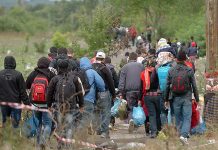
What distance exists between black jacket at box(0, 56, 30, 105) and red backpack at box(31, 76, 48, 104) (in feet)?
0.48

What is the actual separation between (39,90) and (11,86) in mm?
507

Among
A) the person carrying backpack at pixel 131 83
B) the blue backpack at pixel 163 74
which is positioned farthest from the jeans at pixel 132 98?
the blue backpack at pixel 163 74

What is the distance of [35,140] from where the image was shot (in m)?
9.98

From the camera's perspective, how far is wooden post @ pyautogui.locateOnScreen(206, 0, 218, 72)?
15.2 m

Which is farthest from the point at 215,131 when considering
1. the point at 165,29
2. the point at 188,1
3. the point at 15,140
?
the point at 165,29

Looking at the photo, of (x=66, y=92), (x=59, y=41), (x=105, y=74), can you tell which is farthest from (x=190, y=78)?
(x=59, y=41)

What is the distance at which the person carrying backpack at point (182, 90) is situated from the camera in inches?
490

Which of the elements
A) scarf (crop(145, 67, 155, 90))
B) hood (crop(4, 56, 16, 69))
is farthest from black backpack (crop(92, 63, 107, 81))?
hood (crop(4, 56, 16, 69))

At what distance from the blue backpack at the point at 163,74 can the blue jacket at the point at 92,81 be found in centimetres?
113

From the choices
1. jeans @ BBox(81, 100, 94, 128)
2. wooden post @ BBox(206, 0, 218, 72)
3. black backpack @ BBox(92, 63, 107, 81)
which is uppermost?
wooden post @ BBox(206, 0, 218, 72)

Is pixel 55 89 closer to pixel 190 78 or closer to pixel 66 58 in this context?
pixel 66 58

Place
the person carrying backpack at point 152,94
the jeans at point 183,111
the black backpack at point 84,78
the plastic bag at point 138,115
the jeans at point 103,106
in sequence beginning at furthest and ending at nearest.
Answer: the plastic bag at point 138,115 < the person carrying backpack at point 152,94 < the jeans at point 103,106 < the jeans at point 183,111 < the black backpack at point 84,78

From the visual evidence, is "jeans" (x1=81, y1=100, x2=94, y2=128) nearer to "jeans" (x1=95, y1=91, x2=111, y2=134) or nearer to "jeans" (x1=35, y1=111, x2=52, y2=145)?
"jeans" (x1=95, y1=91, x2=111, y2=134)

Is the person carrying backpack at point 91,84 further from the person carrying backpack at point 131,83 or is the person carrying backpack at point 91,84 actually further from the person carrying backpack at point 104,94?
the person carrying backpack at point 131,83
